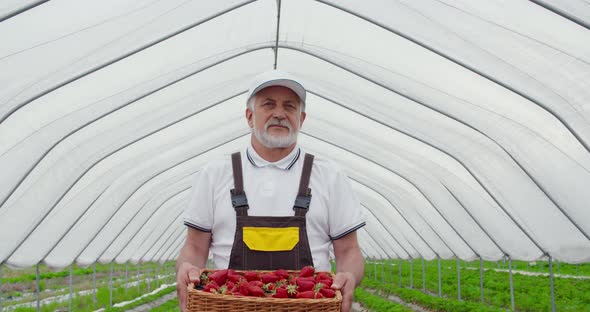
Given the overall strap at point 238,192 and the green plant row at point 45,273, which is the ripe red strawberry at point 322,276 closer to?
the overall strap at point 238,192

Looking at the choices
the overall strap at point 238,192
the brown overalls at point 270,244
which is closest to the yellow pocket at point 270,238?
the brown overalls at point 270,244

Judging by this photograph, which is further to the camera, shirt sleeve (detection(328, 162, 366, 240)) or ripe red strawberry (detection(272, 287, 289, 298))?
shirt sleeve (detection(328, 162, 366, 240))

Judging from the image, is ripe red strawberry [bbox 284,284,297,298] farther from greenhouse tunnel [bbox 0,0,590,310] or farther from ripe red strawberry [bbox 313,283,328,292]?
greenhouse tunnel [bbox 0,0,590,310]

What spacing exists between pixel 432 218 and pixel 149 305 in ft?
28.5

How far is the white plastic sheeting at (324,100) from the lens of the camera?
6902 millimetres

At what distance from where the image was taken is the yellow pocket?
3137 millimetres

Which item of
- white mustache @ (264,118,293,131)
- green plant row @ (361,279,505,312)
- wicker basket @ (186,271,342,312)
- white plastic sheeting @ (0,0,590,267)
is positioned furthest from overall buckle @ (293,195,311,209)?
green plant row @ (361,279,505,312)

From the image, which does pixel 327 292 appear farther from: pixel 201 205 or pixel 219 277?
pixel 201 205

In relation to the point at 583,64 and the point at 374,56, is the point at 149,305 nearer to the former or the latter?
the point at 374,56

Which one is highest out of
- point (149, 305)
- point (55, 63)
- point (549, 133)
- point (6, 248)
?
point (55, 63)

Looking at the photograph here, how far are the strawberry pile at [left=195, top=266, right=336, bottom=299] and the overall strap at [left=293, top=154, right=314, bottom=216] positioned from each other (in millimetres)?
364

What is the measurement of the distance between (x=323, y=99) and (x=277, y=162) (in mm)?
8699


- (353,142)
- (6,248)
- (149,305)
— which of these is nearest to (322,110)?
(353,142)

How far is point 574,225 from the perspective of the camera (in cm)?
957
